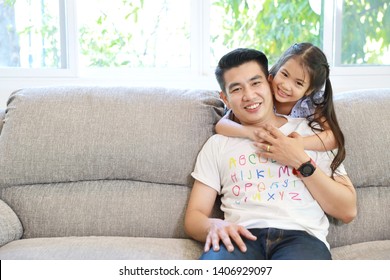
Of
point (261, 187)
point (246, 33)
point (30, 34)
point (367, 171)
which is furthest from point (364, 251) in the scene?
point (30, 34)

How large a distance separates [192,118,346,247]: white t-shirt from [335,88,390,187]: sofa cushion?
0.18 metres

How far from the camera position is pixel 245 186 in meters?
1.72

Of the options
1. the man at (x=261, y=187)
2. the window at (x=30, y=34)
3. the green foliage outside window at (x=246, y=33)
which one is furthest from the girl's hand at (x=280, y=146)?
the window at (x=30, y=34)

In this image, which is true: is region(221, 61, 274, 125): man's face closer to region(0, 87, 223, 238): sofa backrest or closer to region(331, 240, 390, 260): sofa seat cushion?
region(0, 87, 223, 238): sofa backrest

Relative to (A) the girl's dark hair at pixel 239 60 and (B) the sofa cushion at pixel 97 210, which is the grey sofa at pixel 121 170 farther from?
(A) the girl's dark hair at pixel 239 60

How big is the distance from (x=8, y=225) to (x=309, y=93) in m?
1.14

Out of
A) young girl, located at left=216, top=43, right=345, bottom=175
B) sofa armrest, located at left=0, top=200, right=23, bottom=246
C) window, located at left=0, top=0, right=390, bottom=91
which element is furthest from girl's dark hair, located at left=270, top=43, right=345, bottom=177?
window, located at left=0, top=0, right=390, bottom=91

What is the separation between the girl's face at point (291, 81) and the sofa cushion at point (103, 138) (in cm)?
32

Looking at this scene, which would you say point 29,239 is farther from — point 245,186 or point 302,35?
point 302,35

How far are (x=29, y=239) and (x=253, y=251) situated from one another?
0.82 meters

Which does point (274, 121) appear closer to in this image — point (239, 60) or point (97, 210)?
point (239, 60)

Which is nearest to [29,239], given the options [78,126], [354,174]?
[78,126]

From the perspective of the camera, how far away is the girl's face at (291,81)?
1.72 metres
